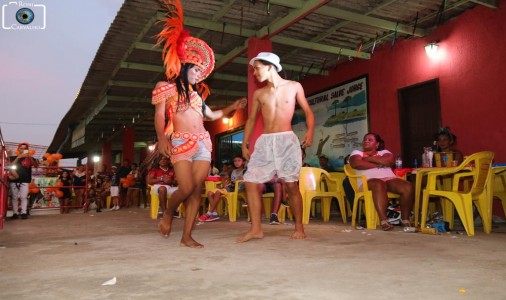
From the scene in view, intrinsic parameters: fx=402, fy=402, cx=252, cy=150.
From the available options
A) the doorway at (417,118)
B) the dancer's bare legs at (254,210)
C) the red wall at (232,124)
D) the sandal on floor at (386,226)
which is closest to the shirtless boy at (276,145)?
the dancer's bare legs at (254,210)

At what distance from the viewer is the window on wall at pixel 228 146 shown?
1459cm

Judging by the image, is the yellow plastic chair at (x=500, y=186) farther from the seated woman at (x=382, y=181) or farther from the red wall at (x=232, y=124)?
Answer: the red wall at (x=232, y=124)

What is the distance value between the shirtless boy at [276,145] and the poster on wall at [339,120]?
17.3ft

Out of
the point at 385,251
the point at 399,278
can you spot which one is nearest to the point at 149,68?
the point at 385,251

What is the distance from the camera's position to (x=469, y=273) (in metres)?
2.34

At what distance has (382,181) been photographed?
512cm

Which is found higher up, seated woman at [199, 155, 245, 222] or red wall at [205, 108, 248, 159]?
red wall at [205, 108, 248, 159]

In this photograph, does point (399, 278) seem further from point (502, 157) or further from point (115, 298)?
point (502, 157)

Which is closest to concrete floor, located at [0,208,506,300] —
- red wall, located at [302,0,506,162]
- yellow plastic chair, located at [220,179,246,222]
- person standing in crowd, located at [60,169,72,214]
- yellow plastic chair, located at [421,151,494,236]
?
yellow plastic chair, located at [421,151,494,236]

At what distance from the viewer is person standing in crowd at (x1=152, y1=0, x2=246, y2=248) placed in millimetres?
3646

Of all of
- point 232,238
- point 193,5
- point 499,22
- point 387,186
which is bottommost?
point 232,238

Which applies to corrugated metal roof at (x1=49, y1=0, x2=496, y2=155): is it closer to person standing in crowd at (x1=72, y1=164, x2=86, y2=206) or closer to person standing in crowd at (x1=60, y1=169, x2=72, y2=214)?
person standing in crowd at (x1=72, y1=164, x2=86, y2=206)

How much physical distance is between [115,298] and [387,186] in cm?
→ 421

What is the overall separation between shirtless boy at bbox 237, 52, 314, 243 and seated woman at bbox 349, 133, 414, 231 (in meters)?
1.36
